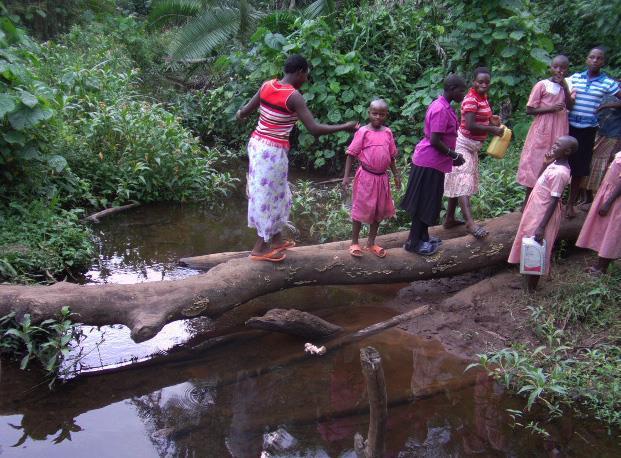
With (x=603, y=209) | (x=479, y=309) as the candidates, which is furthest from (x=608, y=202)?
(x=479, y=309)

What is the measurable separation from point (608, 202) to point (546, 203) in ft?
1.89

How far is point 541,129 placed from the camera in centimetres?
561

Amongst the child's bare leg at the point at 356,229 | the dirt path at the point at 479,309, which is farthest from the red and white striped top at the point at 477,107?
the dirt path at the point at 479,309

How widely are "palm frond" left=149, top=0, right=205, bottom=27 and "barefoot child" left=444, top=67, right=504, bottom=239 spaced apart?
31.0 feet

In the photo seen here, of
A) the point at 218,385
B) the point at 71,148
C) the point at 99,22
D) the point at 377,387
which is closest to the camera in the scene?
the point at 377,387

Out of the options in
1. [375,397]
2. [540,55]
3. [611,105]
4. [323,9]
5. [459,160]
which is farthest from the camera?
[323,9]

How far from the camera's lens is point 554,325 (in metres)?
5.04

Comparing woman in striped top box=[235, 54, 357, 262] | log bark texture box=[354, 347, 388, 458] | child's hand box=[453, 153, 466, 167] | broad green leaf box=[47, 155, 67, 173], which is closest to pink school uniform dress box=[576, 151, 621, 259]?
child's hand box=[453, 153, 466, 167]

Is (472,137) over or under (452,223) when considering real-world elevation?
over

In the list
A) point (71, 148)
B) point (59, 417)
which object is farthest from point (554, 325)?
point (71, 148)

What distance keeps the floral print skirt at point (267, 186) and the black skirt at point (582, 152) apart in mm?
2857

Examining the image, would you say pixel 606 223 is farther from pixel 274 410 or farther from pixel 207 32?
pixel 207 32

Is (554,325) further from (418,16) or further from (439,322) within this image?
(418,16)

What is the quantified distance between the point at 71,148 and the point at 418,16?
5.93 m
